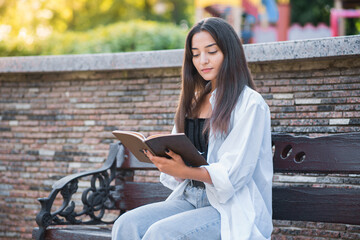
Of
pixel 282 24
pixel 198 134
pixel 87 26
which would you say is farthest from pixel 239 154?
pixel 87 26

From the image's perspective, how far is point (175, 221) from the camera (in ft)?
9.38

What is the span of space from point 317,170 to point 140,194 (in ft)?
4.78

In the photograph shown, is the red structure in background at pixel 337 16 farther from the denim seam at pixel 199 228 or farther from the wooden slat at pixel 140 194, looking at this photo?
the denim seam at pixel 199 228

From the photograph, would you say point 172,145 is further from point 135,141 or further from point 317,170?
point 317,170

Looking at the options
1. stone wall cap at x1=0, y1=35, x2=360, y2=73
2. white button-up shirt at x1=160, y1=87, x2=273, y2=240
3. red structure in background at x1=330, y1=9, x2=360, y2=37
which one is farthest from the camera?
red structure in background at x1=330, y1=9, x2=360, y2=37

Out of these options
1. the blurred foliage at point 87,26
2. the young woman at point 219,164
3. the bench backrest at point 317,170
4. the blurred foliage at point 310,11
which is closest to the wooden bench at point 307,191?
the bench backrest at point 317,170

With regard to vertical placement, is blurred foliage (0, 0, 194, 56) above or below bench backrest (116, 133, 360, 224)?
above

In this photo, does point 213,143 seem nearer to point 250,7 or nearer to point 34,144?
point 34,144

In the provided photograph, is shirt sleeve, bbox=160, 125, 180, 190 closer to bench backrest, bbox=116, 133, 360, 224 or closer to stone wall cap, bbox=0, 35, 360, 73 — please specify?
bench backrest, bbox=116, 133, 360, 224

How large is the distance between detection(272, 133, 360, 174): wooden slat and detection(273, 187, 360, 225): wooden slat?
165 mm

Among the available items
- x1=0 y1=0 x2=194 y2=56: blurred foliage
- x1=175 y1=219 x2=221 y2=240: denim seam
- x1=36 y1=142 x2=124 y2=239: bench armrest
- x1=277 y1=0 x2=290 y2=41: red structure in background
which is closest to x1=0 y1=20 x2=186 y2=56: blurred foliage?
x1=0 y1=0 x2=194 y2=56: blurred foliage

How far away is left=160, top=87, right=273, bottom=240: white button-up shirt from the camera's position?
285 cm

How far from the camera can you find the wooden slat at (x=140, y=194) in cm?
412

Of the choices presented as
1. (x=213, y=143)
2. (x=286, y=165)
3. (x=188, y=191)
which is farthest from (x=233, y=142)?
(x=286, y=165)
